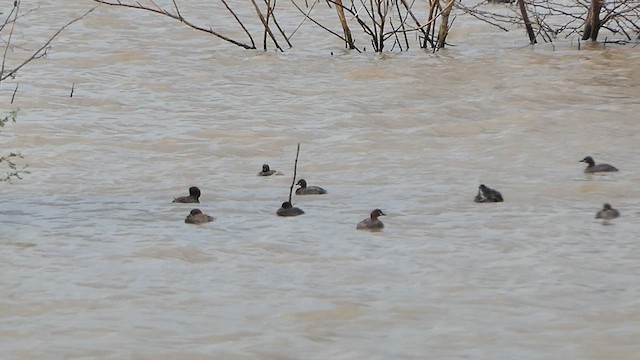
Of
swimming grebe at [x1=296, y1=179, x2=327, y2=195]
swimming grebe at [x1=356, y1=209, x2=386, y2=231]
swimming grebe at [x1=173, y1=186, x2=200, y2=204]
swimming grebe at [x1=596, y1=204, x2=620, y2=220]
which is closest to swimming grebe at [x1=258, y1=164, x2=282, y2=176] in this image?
swimming grebe at [x1=296, y1=179, x2=327, y2=195]

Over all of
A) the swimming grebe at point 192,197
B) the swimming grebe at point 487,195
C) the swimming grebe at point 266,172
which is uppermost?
the swimming grebe at point 487,195

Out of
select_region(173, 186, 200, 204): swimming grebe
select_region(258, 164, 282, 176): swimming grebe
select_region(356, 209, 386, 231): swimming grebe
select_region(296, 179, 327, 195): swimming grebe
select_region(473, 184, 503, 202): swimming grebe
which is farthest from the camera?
select_region(258, 164, 282, 176): swimming grebe

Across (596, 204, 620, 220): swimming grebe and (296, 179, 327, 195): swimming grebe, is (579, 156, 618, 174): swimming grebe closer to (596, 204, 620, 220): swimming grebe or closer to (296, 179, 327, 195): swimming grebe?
(596, 204, 620, 220): swimming grebe

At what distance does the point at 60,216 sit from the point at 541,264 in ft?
10.5

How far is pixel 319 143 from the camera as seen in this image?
37.0 ft

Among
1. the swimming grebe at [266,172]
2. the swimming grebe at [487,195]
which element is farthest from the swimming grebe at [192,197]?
the swimming grebe at [487,195]

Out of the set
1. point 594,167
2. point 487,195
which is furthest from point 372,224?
point 594,167

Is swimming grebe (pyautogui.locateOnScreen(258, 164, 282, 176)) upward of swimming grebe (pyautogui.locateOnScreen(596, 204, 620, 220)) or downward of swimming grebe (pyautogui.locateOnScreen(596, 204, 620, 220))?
downward

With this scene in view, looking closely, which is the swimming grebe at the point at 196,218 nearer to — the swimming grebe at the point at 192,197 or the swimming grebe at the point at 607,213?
the swimming grebe at the point at 192,197

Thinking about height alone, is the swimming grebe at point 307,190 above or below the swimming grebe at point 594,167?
below

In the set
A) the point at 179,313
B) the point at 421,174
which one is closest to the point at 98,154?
the point at 421,174

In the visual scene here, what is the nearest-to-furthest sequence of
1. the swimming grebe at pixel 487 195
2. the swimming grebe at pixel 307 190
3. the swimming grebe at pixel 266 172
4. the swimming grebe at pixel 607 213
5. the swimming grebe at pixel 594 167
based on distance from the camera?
1. the swimming grebe at pixel 607 213
2. the swimming grebe at pixel 487 195
3. the swimming grebe at pixel 307 190
4. the swimming grebe at pixel 594 167
5. the swimming grebe at pixel 266 172

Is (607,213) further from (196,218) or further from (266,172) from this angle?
(266,172)

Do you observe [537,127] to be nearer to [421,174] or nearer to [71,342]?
[421,174]
